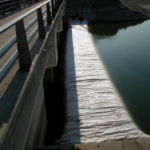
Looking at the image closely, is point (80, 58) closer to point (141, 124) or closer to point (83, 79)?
point (83, 79)

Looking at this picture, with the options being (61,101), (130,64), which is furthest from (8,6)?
(130,64)

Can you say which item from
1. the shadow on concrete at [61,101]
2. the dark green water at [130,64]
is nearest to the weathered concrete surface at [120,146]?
the shadow on concrete at [61,101]

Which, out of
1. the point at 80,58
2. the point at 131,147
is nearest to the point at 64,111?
the point at 131,147

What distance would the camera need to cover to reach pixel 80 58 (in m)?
13.4

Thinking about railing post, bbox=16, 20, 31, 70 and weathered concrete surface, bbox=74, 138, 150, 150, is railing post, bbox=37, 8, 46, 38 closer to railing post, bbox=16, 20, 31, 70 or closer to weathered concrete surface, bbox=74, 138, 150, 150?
railing post, bbox=16, 20, 31, 70

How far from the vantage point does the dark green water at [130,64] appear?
28.9 feet

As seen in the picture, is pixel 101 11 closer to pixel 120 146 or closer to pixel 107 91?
pixel 107 91

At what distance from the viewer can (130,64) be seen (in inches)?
528

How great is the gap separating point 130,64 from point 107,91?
16.5ft

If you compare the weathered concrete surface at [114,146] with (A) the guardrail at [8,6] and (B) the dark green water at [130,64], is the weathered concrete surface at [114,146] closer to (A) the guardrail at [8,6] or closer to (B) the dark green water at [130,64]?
(B) the dark green water at [130,64]

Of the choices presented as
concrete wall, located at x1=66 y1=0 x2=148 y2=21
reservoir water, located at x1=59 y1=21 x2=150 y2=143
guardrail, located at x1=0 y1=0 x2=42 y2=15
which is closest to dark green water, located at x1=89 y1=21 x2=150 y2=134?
reservoir water, located at x1=59 y1=21 x2=150 y2=143

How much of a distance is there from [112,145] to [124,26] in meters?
23.0

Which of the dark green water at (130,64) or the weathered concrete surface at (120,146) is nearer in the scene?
the weathered concrete surface at (120,146)

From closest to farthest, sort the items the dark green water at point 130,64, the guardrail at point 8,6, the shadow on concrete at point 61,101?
the shadow on concrete at point 61,101 < the dark green water at point 130,64 < the guardrail at point 8,6
